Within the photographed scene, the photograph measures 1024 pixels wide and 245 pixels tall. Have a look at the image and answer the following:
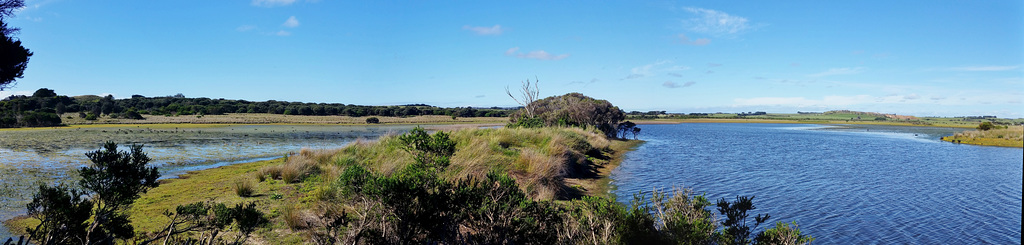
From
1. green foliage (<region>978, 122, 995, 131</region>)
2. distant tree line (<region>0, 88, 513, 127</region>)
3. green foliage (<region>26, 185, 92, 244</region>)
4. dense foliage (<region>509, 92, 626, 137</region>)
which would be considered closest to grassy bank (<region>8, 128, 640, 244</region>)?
green foliage (<region>26, 185, 92, 244</region>)

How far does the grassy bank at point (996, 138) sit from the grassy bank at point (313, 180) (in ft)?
116

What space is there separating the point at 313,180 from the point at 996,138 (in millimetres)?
50732

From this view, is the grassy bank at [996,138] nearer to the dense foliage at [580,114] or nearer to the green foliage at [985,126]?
the green foliage at [985,126]

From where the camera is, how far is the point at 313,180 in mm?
12133

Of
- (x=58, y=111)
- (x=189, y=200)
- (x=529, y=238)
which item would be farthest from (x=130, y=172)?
(x=58, y=111)

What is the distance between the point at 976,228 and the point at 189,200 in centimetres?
1654

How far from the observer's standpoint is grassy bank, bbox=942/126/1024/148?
1303 inches

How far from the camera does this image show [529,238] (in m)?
5.42

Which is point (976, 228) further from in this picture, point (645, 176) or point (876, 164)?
point (876, 164)

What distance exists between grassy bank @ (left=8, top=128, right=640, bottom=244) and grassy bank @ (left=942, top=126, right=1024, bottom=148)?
116 ft

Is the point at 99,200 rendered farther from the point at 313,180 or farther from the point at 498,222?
→ the point at 313,180

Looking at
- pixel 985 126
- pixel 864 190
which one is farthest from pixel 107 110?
pixel 985 126

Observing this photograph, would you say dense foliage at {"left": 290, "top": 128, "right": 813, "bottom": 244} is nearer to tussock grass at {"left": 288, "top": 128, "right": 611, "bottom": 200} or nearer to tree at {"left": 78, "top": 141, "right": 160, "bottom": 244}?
tree at {"left": 78, "top": 141, "right": 160, "bottom": 244}

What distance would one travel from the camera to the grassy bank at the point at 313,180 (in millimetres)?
8078
